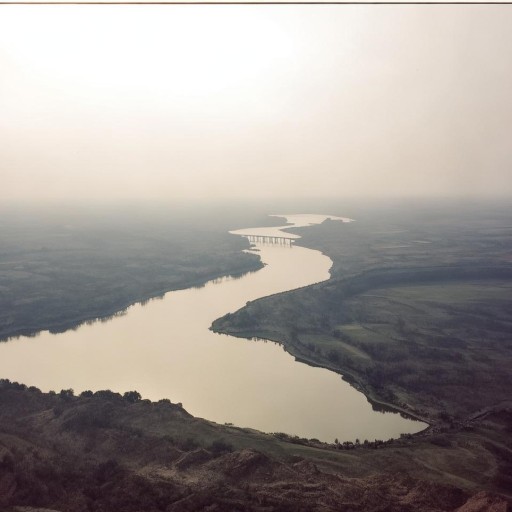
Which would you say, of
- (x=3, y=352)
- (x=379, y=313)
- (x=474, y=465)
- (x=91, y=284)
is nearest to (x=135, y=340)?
(x=3, y=352)

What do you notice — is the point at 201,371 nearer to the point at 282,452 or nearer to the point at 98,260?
the point at 282,452

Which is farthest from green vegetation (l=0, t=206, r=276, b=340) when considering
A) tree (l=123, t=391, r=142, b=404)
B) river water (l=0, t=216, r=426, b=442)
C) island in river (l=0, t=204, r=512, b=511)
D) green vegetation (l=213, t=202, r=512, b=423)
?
island in river (l=0, t=204, r=512, b=511)

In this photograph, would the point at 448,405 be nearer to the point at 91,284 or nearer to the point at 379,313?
the point at 379,313

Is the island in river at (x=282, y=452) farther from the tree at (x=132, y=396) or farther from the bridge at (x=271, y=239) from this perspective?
the bridge at (x=271, y=239)

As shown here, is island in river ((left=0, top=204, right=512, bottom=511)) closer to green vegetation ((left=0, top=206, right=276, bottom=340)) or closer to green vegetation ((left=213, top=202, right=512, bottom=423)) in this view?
green vegetation ((left=213, top=202, right=512, bottom=423))

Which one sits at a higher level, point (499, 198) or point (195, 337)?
point (499, 198)

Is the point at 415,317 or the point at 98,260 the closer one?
the point at 415,317

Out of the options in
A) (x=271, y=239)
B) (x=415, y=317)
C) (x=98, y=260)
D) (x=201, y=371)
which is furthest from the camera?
(x=271, y=239)

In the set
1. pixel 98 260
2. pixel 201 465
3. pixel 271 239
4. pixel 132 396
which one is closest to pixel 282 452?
pixel 201 465
